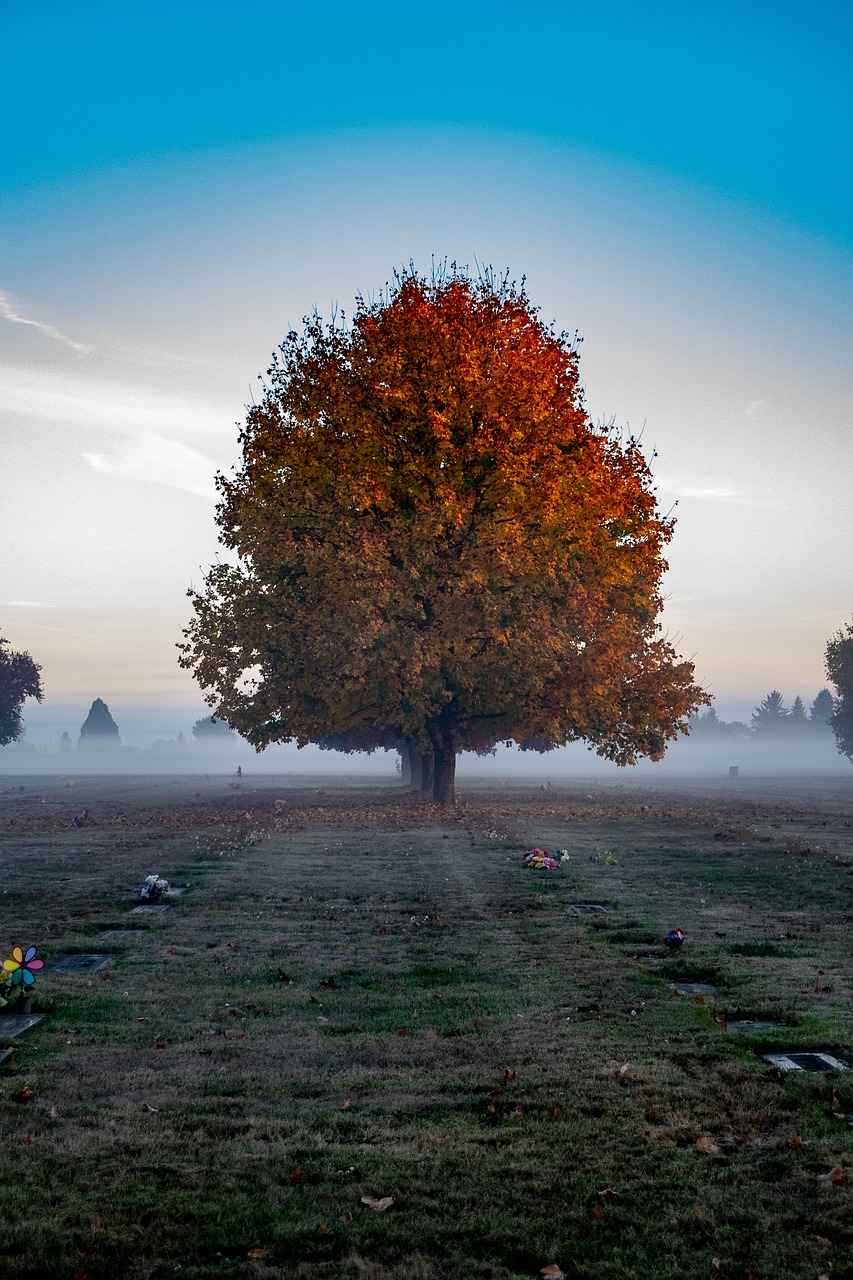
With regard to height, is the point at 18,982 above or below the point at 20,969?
below

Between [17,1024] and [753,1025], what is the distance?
267 inches

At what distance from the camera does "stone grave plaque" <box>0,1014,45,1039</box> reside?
8352 mm

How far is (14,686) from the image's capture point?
7788 centimetres

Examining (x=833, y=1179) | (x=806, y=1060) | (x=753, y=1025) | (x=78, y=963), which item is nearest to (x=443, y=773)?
(x=78, y=963)

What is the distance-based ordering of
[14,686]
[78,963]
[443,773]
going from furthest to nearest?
[14,686] < [443,773] < [78,963]

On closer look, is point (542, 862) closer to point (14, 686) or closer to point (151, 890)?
point (151, 890)

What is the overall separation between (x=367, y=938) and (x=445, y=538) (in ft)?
65.4

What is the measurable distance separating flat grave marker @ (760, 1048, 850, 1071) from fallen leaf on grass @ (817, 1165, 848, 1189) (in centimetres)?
185

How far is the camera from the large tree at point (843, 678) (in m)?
85.2

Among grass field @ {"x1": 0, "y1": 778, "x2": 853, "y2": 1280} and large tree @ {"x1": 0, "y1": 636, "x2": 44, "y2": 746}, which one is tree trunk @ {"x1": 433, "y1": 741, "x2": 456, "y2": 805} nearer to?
grass field @ {"x1": 0, "y1": 778, "x2": 853, "y2": 1280}

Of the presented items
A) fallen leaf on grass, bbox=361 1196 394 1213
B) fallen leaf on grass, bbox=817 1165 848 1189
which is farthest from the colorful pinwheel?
fallen leaf on grass, bbox=817 1165 848 1189

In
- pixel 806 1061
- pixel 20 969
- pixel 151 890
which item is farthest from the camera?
pixel 151 890

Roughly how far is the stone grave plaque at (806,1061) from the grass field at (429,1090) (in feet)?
0.69

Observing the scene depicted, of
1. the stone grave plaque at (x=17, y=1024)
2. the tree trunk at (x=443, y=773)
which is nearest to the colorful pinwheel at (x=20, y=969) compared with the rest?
the stone grave plaque at (x=17, y=1024)
